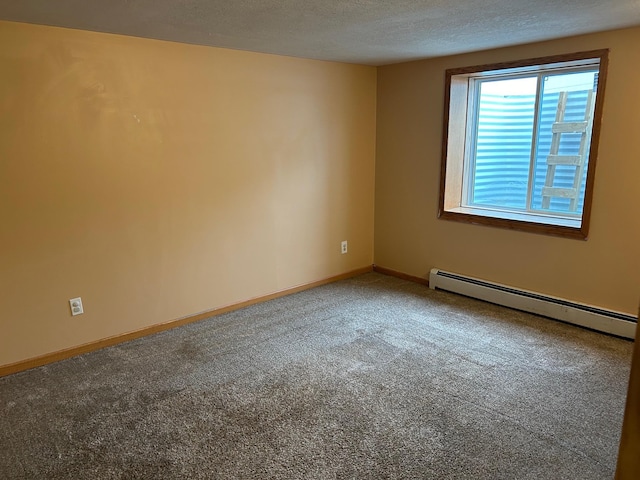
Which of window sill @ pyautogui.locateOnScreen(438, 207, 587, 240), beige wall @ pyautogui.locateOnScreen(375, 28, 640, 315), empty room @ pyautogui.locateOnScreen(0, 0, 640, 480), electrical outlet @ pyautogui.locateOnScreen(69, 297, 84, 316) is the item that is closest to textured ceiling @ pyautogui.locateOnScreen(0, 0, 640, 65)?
empty room @ pyautogui.locateOnScreen(0, 0, 640, 480)

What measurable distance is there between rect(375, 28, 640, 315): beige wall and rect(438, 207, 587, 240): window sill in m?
0.06

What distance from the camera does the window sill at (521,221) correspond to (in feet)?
10.8

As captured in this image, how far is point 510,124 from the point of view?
3.80m

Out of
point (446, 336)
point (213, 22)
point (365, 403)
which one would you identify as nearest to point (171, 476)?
point (365, 403)

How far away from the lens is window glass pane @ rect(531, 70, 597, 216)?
335 cm

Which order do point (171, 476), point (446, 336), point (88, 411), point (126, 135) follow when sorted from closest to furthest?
1. point (171, 476)
2. point (88, 411)
3. point (126, 135)
4. point (446, 336)

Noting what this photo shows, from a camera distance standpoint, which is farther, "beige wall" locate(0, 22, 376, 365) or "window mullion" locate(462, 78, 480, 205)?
"window mullion" locate(462, 78, 480, 205)

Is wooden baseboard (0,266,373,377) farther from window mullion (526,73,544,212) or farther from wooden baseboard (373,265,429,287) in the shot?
window mullion (526,73,544,212)

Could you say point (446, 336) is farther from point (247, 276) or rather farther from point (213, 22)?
point (213, 22)

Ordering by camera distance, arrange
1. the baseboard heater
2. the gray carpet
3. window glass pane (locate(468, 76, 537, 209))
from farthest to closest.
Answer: window glass pane (locate(468, 76, 537, 209)), the baseboard heater, the gray carpet

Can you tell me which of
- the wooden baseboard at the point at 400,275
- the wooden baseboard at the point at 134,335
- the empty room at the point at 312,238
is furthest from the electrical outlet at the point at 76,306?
the wooden baseboard at the point at 400,275

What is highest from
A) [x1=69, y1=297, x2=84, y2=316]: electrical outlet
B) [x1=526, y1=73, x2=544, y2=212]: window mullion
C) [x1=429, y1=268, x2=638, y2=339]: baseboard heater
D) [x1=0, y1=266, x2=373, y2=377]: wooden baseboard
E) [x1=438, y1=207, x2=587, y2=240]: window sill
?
[x1=526, y1=73, x2=544, y2=212]: window mullion

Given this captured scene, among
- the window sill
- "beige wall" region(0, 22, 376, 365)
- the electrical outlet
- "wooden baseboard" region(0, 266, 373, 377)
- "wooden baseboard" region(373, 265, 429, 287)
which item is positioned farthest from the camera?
"wooden baseboard" region(373, 265, 429, 287)

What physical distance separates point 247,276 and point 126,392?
1.47 meters
